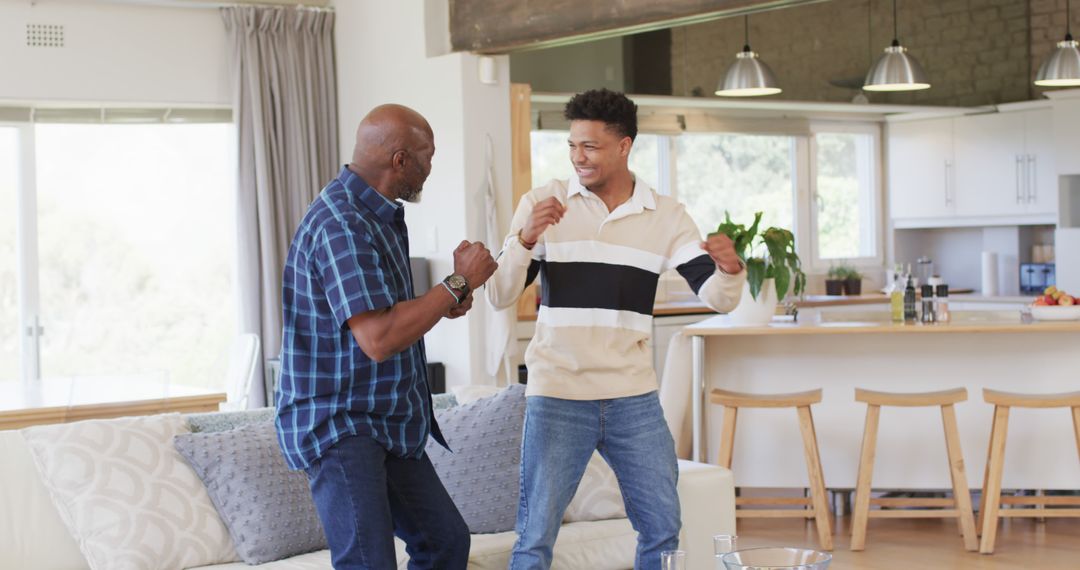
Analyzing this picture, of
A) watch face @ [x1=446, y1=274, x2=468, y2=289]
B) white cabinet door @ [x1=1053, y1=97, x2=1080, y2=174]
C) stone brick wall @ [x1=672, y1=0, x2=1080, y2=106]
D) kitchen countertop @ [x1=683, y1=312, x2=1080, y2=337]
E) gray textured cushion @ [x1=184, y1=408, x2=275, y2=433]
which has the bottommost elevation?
gray textured cushion @ [x1=184, y1=408, x2=275, y2=433]

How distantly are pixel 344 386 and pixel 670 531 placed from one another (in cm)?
104

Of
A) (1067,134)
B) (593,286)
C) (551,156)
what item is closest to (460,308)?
(593,286)

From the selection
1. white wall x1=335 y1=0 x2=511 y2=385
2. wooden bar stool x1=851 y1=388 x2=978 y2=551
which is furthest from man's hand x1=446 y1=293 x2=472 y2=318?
white wall x1=335 y1=0 x2=511 y2=385

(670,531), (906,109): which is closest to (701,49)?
(906,109)

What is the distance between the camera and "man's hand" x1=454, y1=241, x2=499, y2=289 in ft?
8.25

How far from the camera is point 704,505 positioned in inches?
147

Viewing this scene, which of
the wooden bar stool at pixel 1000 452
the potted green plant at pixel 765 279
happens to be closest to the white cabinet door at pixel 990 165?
the potted green plant at pixel 765 279

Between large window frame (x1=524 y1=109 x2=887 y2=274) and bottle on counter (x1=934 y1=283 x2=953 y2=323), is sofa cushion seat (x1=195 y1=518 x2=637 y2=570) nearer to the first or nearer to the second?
bottle on counter (x1=934 y1=283 x2=953 y2=323)

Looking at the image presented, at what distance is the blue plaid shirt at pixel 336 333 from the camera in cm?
236

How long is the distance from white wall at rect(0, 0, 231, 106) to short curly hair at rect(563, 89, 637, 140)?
186 inches

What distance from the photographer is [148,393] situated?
5.00 m

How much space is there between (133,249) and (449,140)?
2136 mm

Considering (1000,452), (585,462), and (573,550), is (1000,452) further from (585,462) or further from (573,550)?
(585,462)

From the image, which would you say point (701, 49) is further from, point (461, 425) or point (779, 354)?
point (461, 425)
